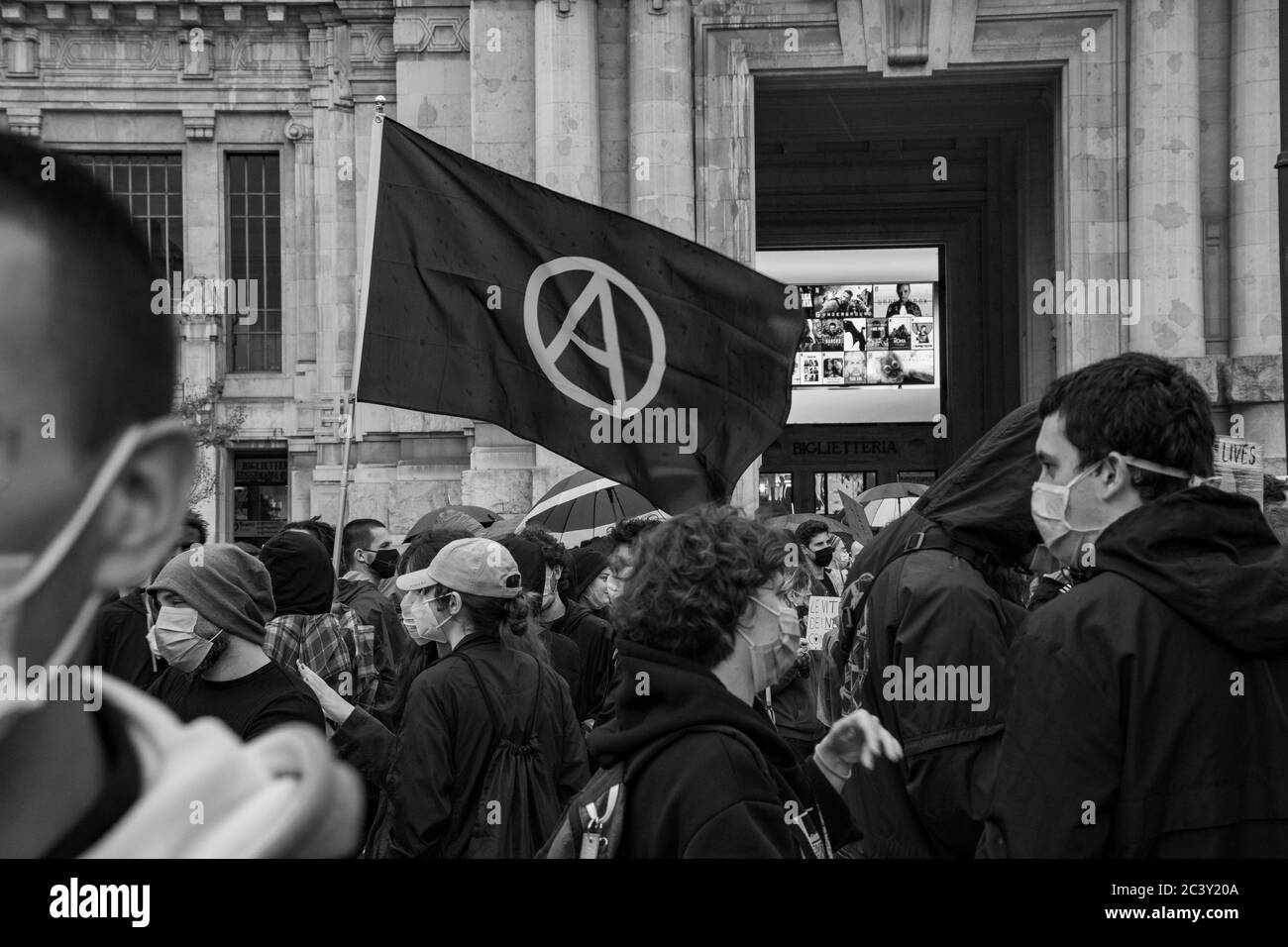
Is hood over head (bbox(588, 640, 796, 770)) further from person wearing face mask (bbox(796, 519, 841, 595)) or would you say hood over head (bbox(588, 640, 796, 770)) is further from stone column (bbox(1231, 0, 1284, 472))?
stone column (bbox(1231, 0, 1284, 472))

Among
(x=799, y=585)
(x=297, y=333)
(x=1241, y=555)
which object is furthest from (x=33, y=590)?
(x=297, y=333)

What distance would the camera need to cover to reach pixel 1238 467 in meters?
5.11

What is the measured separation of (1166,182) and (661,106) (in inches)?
286

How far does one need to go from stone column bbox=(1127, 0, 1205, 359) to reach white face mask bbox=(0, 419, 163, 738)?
66.4ft

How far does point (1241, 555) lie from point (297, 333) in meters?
26.0

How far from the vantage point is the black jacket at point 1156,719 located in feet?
9.00

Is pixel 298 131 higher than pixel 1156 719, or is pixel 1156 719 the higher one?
pixel 298 131

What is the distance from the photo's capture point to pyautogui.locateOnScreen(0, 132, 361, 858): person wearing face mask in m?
1.00

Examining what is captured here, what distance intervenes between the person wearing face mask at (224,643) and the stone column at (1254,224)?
18.3m

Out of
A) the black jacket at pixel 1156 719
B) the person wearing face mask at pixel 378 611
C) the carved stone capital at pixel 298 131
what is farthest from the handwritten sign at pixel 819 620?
the carved stone capital at pixel 298 131

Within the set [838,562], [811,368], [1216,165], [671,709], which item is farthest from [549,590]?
[811,368]

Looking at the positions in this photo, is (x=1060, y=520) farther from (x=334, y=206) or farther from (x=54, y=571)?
(x=334, y=206)
